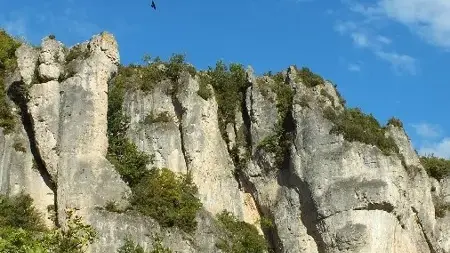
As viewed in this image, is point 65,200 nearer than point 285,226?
Yes

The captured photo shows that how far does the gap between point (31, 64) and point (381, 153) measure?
15122 millimetres

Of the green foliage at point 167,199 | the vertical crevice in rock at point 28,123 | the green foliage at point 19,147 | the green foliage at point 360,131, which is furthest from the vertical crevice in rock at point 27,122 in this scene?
the green foliage at point 360,131

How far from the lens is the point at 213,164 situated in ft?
96.7

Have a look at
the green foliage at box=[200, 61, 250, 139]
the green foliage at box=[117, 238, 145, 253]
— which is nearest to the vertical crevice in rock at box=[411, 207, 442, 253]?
the green foliage at box=[200, 61, 250, 139]

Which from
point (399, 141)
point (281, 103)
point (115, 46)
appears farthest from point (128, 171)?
point (399, 141)

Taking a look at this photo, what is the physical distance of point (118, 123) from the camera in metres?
30.2

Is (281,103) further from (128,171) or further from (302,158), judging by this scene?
(128,171)

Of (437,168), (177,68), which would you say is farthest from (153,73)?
(437,168)

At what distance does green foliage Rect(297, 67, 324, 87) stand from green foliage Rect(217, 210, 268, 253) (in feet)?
22.9

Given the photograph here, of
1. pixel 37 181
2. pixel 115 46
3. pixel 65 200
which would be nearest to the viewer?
pixel 65 200

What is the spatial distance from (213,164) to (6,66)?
10276mm

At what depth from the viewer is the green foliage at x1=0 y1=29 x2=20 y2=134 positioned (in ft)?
94.3

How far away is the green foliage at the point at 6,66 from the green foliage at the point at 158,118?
18.6ft

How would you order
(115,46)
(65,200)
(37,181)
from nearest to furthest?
(65,200)
(37,181)
(115,46)
